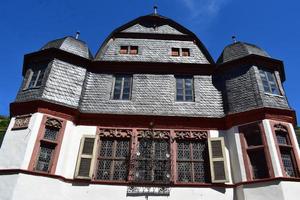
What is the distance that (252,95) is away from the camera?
1421cm

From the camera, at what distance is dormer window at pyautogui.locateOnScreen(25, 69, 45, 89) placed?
1474 cm

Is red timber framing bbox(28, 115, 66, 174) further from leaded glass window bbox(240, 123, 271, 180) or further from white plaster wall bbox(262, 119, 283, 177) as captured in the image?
white plaster wall bbox(262, 119, 283, 177)

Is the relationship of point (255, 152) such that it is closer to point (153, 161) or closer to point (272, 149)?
point (272, 149)

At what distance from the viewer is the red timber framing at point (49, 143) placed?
12.1m

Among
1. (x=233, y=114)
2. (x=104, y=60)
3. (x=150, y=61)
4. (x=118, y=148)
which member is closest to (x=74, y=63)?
(x=104, y=60)

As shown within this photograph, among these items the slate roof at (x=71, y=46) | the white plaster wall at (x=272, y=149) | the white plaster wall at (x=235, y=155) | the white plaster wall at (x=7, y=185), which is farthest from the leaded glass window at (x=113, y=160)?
the white plaster wall at (x=272, y=149)

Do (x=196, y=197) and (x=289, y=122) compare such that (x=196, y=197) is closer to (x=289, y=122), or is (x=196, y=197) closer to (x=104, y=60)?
(x=289, y=122)

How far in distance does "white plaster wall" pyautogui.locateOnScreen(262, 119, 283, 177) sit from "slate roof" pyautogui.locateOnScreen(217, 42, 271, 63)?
4.31m

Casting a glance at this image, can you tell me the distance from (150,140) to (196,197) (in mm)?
3012

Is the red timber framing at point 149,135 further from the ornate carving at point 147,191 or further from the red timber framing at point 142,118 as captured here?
the ornate carving at point 147,191

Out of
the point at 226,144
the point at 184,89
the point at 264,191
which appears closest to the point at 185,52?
→ the point at 184,89

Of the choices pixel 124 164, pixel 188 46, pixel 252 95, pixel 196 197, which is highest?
pixel 188 46

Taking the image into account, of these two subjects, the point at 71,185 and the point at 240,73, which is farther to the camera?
the point at 240,73

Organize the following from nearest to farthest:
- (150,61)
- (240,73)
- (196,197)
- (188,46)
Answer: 1. (196,197)
2. (240,73)
3. (150,61)
4. (188,46)
